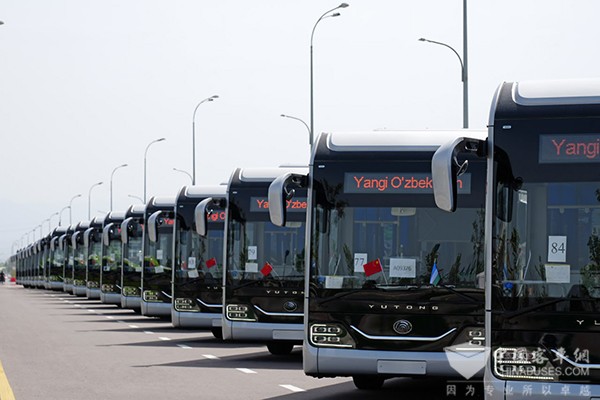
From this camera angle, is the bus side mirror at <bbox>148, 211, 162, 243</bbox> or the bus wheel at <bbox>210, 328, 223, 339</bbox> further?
the bus side mirror at <bbox>148, 211, 162, 243</bbox>

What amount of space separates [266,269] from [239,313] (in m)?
0.79

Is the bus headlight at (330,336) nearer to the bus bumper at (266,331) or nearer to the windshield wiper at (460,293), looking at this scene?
the windshield wiper at (460,293)

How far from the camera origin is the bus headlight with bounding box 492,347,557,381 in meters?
10.2

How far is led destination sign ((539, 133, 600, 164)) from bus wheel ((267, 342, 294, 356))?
10977 mm

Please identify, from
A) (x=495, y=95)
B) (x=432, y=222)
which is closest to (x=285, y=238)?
(x=432, y=222)

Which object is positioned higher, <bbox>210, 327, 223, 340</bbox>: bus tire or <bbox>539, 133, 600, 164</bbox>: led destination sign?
<bbox>539, 133, 600, 164</bbox>: led destination sign

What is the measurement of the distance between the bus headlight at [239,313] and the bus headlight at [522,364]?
400 inches

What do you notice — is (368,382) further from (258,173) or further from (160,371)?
(258,173)

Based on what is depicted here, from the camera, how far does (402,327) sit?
13.8 meters

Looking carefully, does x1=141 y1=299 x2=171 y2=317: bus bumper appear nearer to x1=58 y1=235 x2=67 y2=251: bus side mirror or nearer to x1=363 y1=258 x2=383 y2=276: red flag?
x1=363 y1=258 x2=383 y2=276: red flag

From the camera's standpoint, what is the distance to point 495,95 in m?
11.0

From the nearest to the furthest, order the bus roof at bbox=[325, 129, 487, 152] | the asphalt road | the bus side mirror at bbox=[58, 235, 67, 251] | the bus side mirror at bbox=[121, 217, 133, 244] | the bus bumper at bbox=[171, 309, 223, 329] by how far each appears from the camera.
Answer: the bus roof at bbox=[325, 129, 487, 152], the asphalt road, the bus bumper at bbox=[171, 309, 223, 329], the bus side mirror at bbox=[121, 217, 133, 244], the bus side mirror at bbox=[58, 235, 67, 251]

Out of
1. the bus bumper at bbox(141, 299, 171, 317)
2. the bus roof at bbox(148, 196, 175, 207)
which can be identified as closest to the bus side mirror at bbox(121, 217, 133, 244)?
the bus roof at bbox(148, 196, 175, 207)

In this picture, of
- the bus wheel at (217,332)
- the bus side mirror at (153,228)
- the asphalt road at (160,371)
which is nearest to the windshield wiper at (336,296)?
the asphalt road at (160,371)
